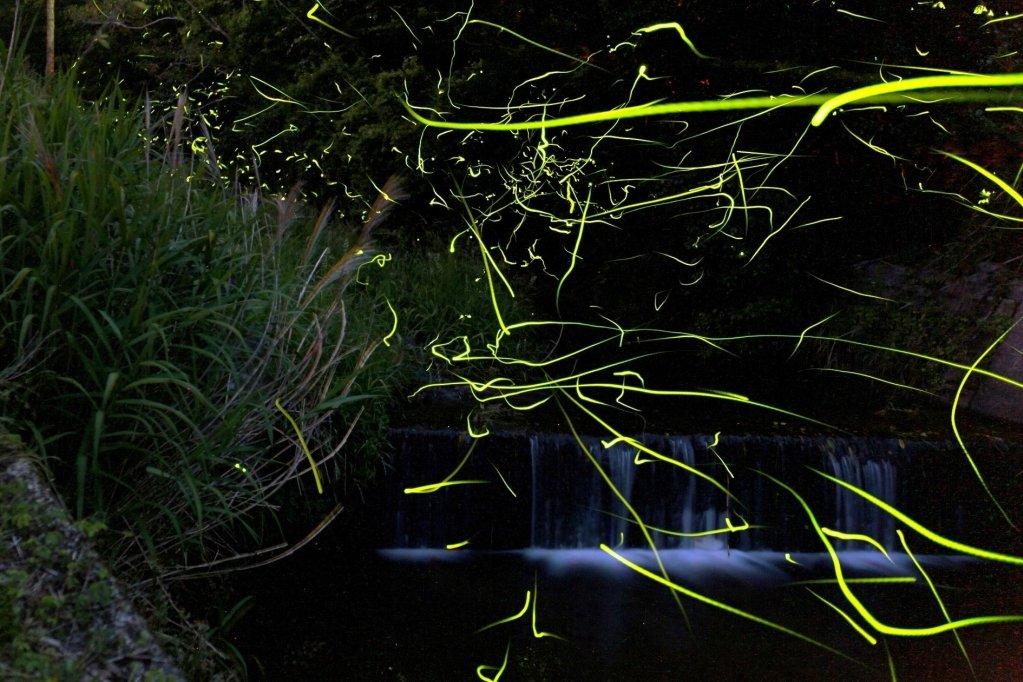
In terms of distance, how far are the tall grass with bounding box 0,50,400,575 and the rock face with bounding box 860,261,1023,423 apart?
6652 mm

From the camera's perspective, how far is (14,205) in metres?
3.84

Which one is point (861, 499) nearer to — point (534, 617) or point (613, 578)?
point (613, 578)

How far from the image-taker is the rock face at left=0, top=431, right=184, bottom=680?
2609 mm

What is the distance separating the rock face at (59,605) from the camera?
2.61m

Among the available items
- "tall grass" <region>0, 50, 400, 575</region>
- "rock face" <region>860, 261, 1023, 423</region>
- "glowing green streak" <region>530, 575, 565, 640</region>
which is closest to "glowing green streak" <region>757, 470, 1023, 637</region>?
"glowing green streak" <region>530, 575, 565, 640</region>

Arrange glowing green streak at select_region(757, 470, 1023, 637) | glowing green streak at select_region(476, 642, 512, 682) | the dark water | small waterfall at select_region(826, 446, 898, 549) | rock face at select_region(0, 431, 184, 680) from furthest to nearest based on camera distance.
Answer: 1. small waterfall at select_region(826, 446, 898, 549)
2. the dark water
3. glowing green streak at select_region(476, 642, 512, 682)
4. glowing green streak at select_region(757, 470, 1023, 637)
5. rock face at select_region(0, 431, 184, 680)

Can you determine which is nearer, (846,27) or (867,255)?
(846,27)

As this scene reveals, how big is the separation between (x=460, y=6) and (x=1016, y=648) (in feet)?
24.7

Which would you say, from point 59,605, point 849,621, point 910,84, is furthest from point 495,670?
point 910,84

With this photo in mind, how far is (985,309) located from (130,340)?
809cm

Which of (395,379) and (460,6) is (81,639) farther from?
(460,6)

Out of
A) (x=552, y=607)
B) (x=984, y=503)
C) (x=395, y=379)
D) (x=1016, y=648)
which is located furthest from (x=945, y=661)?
(x=395, y=379)

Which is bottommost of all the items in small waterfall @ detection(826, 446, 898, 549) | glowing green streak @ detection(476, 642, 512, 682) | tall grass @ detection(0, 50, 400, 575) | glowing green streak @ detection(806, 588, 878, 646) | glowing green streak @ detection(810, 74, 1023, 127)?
glowing green streak @ detection(476, 642, 512, 682)

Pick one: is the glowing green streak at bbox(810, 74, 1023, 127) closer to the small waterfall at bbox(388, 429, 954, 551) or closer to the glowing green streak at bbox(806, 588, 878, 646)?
the glowing green streak at bbox(806, 588, 878, 646)
